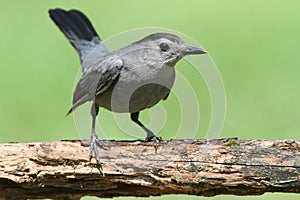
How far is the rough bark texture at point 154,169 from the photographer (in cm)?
457

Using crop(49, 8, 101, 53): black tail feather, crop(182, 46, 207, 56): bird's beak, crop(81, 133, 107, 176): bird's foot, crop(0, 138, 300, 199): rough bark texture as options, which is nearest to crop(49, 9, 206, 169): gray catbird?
crop(182, 46, 207, 56): bird's beak

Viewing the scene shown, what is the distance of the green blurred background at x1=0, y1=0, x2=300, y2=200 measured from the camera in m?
8.02

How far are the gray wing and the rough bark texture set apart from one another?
768 mm

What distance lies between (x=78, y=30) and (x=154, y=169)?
2.86m

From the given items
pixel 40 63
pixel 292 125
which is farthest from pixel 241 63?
pixel 40 63

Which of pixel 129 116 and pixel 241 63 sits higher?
pixel 241 63

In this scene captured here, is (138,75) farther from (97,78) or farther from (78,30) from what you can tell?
(78,30)

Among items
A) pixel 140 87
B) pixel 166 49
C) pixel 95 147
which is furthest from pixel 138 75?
pixel 95 147

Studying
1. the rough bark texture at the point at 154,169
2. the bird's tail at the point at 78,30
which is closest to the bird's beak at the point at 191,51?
the rough bark texture at the point at 154,169

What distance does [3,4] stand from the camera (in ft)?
36.9

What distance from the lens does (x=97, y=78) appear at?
5.68 meters

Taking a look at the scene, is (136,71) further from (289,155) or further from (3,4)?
(3,4)

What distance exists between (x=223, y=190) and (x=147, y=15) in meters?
6.47

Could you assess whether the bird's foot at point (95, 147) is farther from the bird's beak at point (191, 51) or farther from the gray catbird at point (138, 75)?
the bird's beak at point (191, 51)
